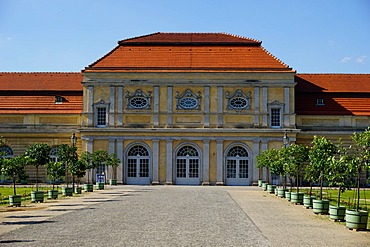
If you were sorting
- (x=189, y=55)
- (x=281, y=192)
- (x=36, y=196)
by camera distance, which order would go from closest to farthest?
(x=36, y=196) → (x=281, y=192) → (x=189, y=55)

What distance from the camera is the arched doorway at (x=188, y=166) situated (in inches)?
2199

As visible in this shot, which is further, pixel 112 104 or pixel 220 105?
pixel 112 104

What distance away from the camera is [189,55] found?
57.8 metres

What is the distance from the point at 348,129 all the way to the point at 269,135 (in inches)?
295

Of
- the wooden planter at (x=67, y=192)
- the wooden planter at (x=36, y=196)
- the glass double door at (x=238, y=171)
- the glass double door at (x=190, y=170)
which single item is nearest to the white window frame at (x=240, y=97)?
the glass double door at (x=238, y=171)

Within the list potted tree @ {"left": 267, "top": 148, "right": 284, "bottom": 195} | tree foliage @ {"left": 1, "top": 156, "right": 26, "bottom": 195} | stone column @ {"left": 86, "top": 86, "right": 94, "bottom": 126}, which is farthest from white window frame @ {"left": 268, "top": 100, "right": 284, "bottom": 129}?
tree foliage @ {"left": 1, "top": 156, "right": 26, "bottom": 195}

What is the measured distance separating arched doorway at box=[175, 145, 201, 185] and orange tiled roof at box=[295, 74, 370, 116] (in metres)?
10.4

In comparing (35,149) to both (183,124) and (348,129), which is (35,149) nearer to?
(183,124)

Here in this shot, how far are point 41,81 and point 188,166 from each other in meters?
17.4

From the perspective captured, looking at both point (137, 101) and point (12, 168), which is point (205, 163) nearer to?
point (137, 101)

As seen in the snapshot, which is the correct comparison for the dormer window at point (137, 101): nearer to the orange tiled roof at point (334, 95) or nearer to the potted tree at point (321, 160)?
the orange tiled roof at point (334, 95)

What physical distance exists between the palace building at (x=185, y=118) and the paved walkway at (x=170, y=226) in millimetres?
26030

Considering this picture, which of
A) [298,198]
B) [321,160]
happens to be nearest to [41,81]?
[298,198]

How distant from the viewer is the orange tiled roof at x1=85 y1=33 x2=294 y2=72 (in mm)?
55969
